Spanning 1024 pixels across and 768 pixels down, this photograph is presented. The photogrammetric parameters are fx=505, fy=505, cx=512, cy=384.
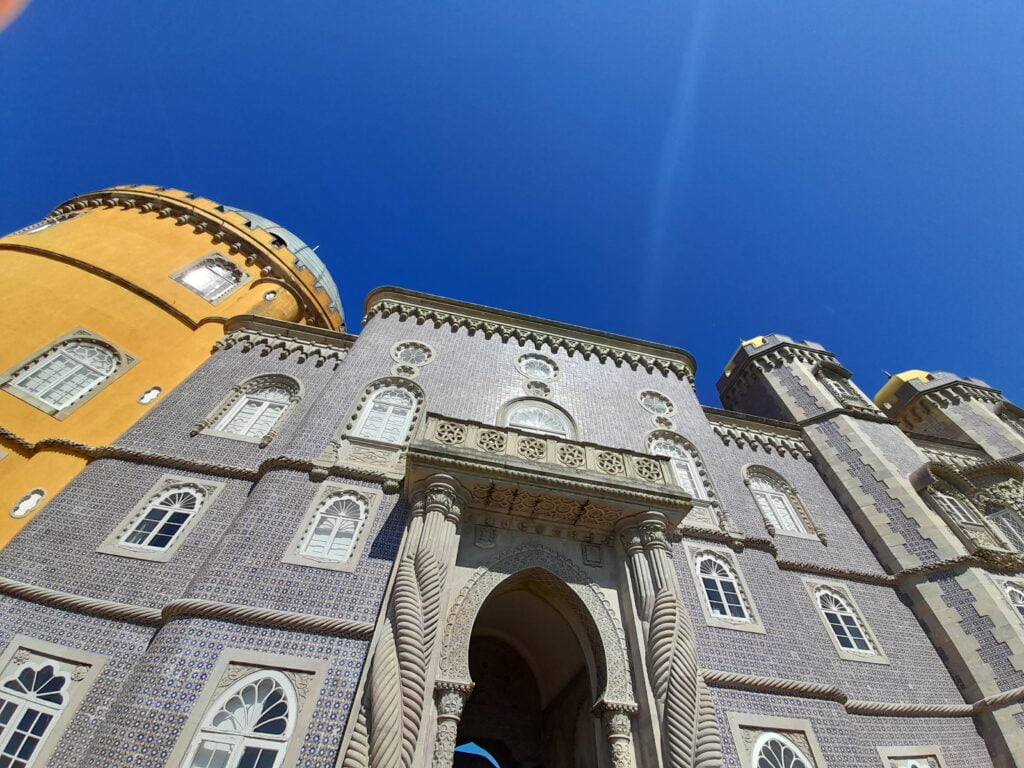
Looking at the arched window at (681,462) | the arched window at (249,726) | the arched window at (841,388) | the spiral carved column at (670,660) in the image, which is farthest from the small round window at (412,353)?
the arched window at (841,388)

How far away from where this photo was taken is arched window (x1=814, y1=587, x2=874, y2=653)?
37.0 feet

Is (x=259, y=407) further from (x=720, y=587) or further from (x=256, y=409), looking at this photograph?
(x=720, y=587)

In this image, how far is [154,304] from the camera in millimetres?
14234

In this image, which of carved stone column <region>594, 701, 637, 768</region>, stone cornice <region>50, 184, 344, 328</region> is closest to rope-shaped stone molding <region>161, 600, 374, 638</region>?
carved stone column <region>594, 701, 637, 768</region>

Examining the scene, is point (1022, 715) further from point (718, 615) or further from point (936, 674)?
point (718, 615)

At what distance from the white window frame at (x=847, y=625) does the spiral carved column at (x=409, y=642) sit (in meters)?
9.04

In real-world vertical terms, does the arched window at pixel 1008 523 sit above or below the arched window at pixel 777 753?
above

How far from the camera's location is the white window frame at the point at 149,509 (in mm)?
8852

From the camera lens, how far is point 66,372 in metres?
11.7

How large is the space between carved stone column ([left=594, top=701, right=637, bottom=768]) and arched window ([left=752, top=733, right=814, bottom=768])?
→ 2341mm

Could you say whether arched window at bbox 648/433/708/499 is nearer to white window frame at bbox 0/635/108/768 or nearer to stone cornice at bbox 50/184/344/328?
white window frame at bbox 0/635/108/768

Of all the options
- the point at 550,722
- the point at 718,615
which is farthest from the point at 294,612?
the point at 718,615

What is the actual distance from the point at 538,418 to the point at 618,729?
7492 millimetres

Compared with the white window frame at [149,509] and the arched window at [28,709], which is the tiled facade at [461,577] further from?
the arched window at [28,709]
